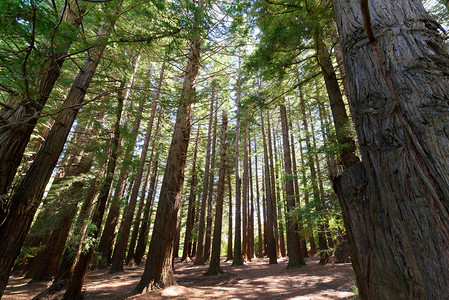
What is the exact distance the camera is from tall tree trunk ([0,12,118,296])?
329 centimetres

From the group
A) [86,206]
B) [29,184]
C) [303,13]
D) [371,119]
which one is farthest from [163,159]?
[371,119]

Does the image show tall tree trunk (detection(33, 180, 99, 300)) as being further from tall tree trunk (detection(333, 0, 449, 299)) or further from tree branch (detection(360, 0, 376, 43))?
tree branch (detection(360, 0, 376, 43))

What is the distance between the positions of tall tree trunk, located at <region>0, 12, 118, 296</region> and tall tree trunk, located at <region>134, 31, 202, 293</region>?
2.73 metres

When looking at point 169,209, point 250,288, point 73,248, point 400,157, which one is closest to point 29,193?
point 73,248

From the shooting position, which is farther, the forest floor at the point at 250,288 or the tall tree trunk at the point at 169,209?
the tall tree trunk at the point at 169,209

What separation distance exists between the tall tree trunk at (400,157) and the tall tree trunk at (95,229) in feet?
16.5

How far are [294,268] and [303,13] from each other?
10679 mm

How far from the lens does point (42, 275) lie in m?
8.70

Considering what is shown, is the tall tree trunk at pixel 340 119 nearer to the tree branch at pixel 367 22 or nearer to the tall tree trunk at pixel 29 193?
the tree branch at pixel 367 22

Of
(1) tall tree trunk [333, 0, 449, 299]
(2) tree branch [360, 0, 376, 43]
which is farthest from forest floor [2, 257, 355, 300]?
(2) tree branch [360, 0, 376, 43]

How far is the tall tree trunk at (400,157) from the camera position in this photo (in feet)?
2.70

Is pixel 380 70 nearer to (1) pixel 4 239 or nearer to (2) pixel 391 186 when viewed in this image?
(2) pixel 391 186

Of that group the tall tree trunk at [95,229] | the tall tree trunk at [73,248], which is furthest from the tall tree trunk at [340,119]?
the tall tree trunk at [73,248]

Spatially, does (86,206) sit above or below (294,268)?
above
